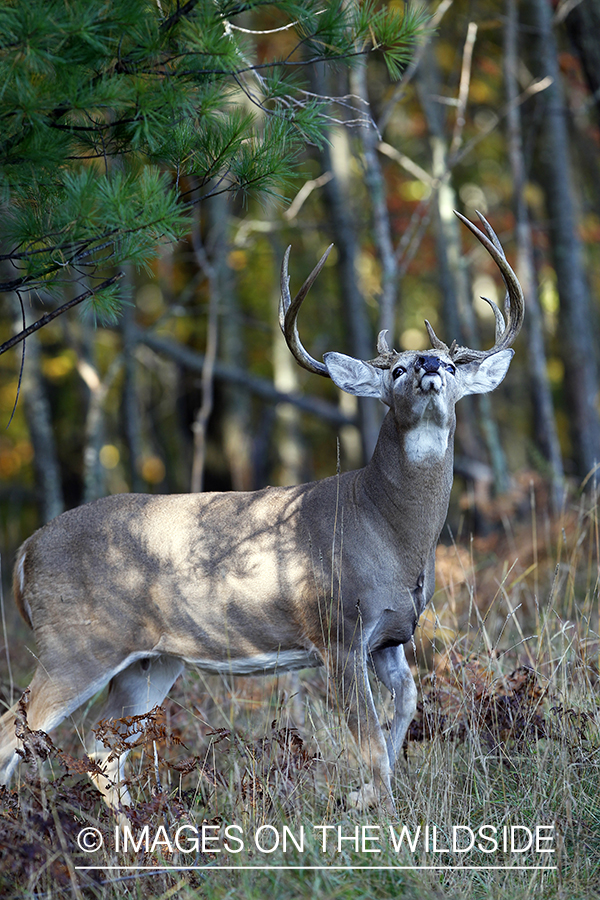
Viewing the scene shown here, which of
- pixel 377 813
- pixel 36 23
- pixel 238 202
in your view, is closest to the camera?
pixel 36 23

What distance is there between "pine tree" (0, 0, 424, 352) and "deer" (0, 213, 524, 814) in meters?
0.70

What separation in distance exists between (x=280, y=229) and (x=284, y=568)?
8.91 meters

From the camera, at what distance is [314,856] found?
3.38m

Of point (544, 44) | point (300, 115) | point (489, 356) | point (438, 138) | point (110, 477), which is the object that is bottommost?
point (110, 477)

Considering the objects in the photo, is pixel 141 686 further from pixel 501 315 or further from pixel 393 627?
pixel 501 315

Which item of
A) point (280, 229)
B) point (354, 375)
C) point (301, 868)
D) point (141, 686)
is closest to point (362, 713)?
point (301, 868)

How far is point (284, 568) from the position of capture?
4672mm

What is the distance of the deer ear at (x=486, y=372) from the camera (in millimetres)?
4766

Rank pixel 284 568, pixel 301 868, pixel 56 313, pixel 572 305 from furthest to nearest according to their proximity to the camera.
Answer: pixel 572 305 < pixel 284 568 < pixel 56 313 < pixel 301 868

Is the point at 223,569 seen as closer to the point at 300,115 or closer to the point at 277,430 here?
the point at 300,115

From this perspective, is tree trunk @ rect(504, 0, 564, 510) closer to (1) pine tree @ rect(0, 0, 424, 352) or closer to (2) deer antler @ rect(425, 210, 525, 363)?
(2) deer antler @ rect(425, 210, 525, 363)

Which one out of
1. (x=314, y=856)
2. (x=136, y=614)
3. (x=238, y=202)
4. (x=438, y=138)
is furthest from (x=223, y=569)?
(x=238, y=202)

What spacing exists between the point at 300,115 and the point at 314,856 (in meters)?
3.05

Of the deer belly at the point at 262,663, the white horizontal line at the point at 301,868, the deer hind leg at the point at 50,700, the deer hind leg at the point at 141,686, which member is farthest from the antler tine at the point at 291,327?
the white horizontal line at the point at 301,868
